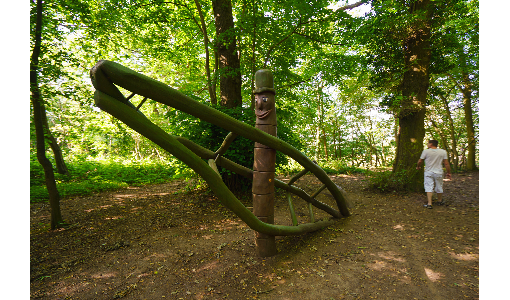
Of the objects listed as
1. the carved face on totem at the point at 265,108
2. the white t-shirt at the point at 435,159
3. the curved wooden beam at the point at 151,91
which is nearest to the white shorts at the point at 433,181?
the white t-shirt at the point at 435,159

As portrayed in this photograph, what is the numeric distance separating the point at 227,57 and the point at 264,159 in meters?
4.94

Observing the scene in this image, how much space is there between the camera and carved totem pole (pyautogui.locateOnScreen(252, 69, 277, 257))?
11.3 feet

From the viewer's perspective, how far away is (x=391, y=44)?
7.05 m

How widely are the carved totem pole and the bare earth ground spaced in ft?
2.37

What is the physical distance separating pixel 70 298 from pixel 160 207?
3932mm

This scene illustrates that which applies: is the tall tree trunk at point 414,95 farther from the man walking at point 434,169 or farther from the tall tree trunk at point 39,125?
the tall tree trunk at point 39,125

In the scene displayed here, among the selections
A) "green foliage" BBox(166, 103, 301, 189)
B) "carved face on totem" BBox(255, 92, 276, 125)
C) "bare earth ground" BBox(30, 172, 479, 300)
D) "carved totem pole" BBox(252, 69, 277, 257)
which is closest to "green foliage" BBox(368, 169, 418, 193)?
"bare earth ground" BBox(30, 172, 479, 300)

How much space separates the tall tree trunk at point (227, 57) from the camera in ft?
22.5

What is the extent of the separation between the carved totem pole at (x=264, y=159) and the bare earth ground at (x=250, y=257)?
2.37 feet

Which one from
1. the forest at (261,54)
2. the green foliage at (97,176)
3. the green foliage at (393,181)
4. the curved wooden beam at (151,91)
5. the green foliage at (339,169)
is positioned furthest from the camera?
the green foliage at (339,169)

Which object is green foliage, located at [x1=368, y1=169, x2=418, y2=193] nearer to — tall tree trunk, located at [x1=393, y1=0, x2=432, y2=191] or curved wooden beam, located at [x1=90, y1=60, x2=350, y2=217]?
tall tree trunk, located at [x1=393, y1=0, x2=432, y2=191]
